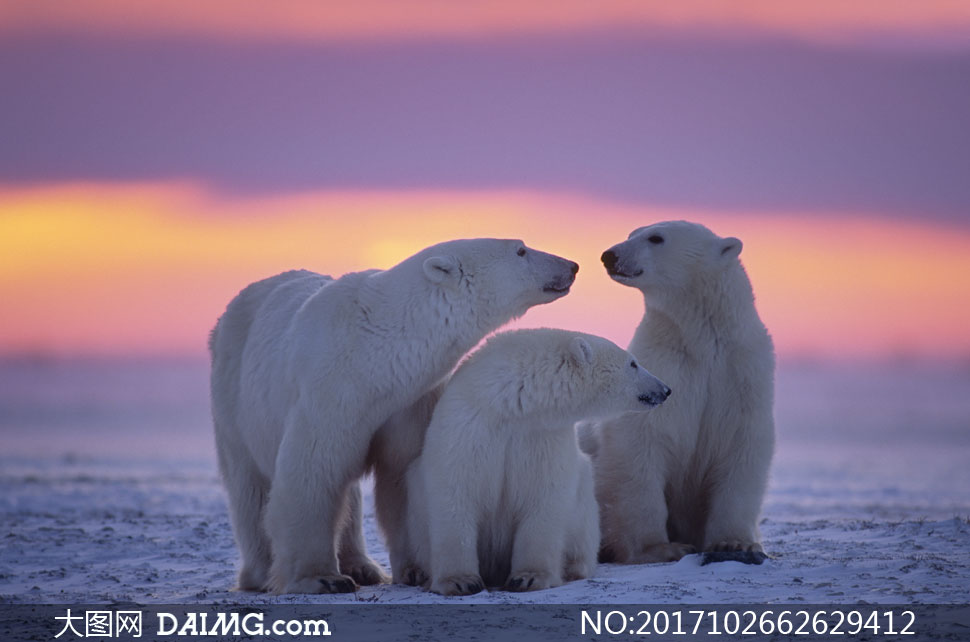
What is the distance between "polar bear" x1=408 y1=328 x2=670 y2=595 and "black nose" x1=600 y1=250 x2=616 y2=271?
0.80 m

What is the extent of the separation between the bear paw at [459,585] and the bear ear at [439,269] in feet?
4.56

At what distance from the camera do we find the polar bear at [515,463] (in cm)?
518

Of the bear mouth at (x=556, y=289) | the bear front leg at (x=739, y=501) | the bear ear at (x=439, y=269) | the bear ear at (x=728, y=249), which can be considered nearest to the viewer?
the bear ear at (x=439, y=269)

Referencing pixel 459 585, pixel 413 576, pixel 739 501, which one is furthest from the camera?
pixel 739 501

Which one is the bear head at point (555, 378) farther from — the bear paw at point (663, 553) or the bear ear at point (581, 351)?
the bear paw at point (663, 553)

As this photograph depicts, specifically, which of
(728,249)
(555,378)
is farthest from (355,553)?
(728,249)

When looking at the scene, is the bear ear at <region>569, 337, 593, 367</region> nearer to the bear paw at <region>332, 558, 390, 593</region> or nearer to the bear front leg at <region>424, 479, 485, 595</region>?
the bear front leg at <region>424, 479, 485, 595</region>

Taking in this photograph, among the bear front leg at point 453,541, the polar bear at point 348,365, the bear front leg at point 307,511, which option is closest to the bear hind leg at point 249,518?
the polar bear at point 348,365

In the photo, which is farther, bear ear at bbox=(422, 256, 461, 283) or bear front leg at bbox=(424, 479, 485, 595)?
bear ear at bbox=(422, 256, 461, 283)

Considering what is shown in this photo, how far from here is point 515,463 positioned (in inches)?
208

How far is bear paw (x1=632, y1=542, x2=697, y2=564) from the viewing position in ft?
19.9

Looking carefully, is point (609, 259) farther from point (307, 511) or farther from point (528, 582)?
point (307, 511)

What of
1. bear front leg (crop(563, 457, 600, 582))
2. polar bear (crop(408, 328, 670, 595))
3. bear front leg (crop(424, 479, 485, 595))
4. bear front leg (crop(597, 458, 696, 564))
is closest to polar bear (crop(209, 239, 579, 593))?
polar bear (crop(408, 328, 670, 595))

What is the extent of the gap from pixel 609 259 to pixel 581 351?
1.01 m
